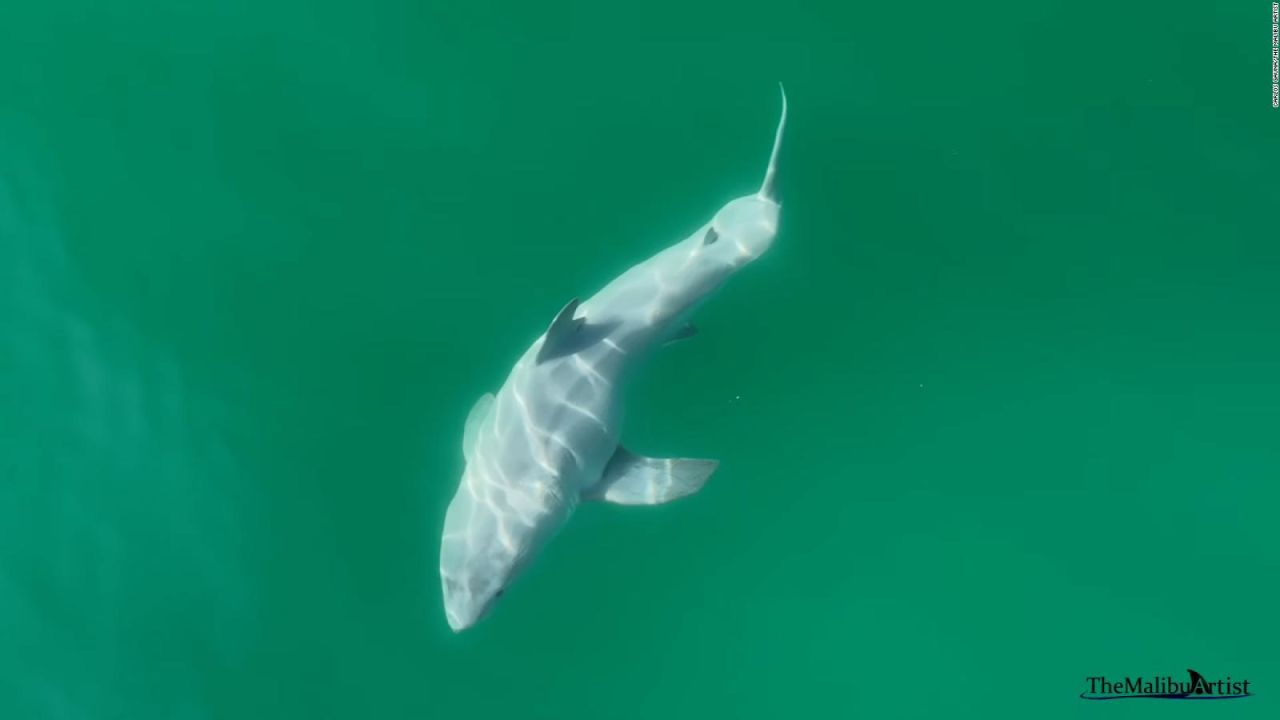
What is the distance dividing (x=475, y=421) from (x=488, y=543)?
1.70 metres

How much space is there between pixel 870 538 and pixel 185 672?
9279 millimetres

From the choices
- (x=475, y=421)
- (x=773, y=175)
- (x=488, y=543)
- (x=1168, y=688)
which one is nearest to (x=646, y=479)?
(x=488, y=543)

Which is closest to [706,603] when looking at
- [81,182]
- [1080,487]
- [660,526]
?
[660,526]

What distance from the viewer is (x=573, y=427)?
10039 millimetres

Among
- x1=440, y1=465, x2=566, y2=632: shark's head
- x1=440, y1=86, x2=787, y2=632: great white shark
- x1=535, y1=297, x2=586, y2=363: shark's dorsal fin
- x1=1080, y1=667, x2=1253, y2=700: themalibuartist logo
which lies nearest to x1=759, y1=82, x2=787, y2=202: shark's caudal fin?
x1=440, y1=86, x2=787, y2=632: great white shark

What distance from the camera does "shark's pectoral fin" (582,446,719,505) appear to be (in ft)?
34.6

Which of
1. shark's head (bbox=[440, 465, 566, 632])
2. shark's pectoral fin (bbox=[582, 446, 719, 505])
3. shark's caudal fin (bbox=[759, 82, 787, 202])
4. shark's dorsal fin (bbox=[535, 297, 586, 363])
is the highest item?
shark's caudal fin (bbox=[759, 82, 787, 202])

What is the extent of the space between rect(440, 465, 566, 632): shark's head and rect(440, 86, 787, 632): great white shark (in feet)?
0.04

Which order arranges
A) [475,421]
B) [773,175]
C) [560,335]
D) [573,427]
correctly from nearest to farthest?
[560,335] < [573,427] < [475,421] < [773,175]

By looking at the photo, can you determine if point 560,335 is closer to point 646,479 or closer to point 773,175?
point 646,479

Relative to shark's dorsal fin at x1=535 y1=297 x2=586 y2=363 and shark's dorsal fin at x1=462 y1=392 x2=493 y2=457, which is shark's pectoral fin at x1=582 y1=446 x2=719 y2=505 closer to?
shark's dorsal fin at x1=462 y1=392 x2=493 y2=457

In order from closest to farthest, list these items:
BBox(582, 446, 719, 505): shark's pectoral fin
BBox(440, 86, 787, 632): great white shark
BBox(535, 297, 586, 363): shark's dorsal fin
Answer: BBox(535, 297, 586, 363): shark's dorsal fin < BBox(440, 86, 787, 632): great white shark < BBox(582, 446, 719, 505): shark's pectoral fin

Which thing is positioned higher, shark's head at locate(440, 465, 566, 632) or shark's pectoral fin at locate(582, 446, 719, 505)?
shark's pectoral fin at locate(582, 446, 719, 505)

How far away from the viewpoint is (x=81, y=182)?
12.4 m
